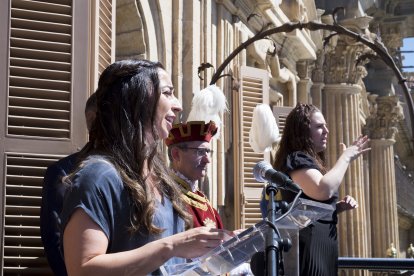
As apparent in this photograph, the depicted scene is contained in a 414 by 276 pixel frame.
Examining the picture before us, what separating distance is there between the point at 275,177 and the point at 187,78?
5.91 meters

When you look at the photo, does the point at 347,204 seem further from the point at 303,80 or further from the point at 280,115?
the point at 303,80

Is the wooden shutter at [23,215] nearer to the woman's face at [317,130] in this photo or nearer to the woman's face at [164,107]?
the woman's face at [317,130]

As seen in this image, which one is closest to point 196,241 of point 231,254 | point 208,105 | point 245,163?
point 231,254

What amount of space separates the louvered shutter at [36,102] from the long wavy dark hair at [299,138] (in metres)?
1.03

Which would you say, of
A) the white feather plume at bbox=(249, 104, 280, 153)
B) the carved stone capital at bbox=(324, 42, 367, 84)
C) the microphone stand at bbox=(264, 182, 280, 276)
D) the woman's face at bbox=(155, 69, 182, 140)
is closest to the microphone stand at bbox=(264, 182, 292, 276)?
the microphone stand at bbox=(264, 182, 280, 276)

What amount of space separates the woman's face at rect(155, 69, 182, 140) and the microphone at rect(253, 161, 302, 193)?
627 millimetres

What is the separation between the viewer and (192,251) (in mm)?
2461

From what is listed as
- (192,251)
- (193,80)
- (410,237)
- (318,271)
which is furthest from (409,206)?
(192,251)

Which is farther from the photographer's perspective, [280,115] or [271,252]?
[280,115]

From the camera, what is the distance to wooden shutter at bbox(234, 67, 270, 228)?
10234 millimetres

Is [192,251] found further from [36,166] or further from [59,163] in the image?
[36,166]

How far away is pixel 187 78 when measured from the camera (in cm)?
920

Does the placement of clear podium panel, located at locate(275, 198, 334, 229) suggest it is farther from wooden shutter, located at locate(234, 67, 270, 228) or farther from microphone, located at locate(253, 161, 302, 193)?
wooden shutter, located at locate(234, 67, 270, 228)

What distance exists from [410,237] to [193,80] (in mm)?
34217
